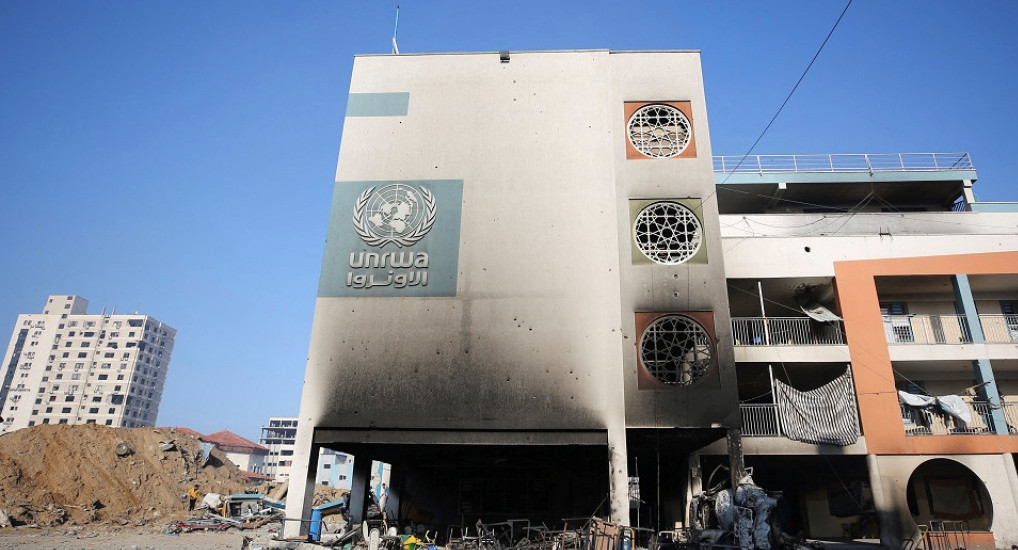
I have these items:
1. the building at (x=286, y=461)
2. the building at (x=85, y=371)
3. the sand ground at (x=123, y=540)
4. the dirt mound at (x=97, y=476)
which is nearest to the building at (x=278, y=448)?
the building at (x=286, y=461)

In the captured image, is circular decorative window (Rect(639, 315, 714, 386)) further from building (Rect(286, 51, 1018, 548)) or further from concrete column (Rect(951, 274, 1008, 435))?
concrete column (Rect(951, 274, 1008, 435))

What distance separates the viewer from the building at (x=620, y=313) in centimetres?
1529

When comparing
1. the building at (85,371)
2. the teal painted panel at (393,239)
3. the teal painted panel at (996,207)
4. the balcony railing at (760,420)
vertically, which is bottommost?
the balcony railing at (760,420)

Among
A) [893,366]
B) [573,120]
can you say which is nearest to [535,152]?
[573,120]

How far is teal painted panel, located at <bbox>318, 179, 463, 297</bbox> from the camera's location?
53.9 feet

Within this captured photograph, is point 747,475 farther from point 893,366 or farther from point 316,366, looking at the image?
point 316,366

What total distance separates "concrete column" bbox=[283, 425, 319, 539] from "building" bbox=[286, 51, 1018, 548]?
57mm

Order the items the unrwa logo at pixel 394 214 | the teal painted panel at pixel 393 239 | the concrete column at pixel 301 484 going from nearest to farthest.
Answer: the concrete column at pixel 301 484 < the teal painted panel at pixel 393 239 < the unrwa logo at pixel 394 214

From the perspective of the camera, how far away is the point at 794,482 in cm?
2317

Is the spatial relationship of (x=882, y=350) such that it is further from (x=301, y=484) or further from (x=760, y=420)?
(x=301, y=484)

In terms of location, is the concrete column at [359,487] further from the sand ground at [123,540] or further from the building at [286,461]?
the building at [286,461]

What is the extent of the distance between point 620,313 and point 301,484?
30.5 ft

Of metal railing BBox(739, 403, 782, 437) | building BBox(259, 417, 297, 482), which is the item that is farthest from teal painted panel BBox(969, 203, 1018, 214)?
building BBox(259, 417, 297, 482)

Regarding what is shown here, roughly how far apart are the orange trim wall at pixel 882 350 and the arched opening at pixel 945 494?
2.31 meters
